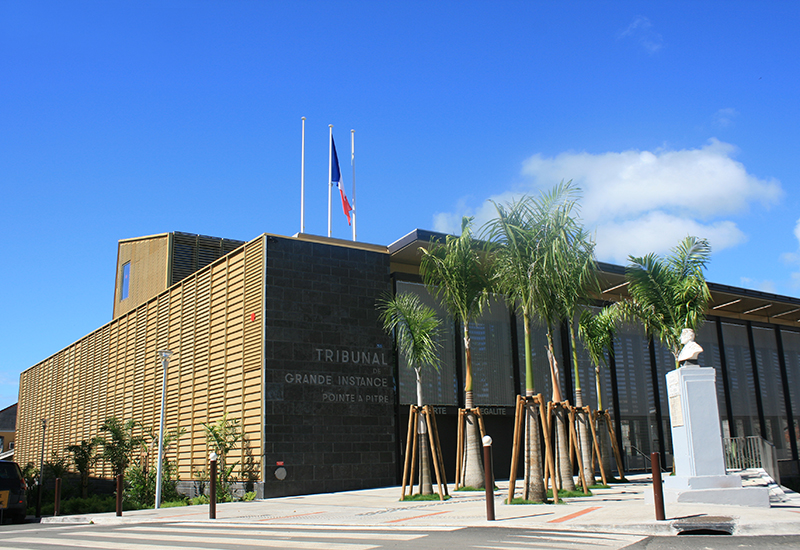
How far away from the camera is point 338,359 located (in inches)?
889

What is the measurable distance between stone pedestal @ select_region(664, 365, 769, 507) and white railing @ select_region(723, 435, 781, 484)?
10.3 metres

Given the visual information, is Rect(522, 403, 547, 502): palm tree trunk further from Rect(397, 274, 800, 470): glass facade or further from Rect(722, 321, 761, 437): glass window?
Rect(722, 321, 761, 437): glass window

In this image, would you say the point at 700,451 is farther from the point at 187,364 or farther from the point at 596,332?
the point at 187,364

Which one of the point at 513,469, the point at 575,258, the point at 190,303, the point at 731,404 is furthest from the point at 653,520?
the point at 731,404

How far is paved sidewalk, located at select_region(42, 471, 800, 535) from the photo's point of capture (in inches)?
373

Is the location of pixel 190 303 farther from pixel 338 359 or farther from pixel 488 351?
pixel 488 351

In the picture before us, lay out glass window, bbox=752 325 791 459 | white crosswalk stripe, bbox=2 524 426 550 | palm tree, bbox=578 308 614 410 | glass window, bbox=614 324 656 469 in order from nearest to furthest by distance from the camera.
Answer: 1. white crosswalk stripe, bbox=2 524 426 550
2. palm tree, bbox=578 308 614 410
3. glass window, bbox=614 324 656 469
4. glass window, bbox=752 325 791 459

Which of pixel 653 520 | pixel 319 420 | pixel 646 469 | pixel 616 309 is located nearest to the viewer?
pixel 653 520

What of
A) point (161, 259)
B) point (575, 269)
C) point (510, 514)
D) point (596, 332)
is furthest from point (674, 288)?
point (161, 259)

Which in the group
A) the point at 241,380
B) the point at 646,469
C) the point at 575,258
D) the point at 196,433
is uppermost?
the point at 575,258

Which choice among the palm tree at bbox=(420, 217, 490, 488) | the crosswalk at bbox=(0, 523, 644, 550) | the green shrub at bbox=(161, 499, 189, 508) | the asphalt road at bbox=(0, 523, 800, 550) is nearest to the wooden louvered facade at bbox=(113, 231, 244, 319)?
the green shrub at bbox=(161, 499, 189, 508)

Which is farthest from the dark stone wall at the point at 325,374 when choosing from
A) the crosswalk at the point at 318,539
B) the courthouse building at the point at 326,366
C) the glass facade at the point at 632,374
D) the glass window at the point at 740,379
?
the glass window at the point at 740,379

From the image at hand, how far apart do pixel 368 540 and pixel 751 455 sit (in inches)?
748

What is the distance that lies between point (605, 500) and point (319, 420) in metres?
10.4
